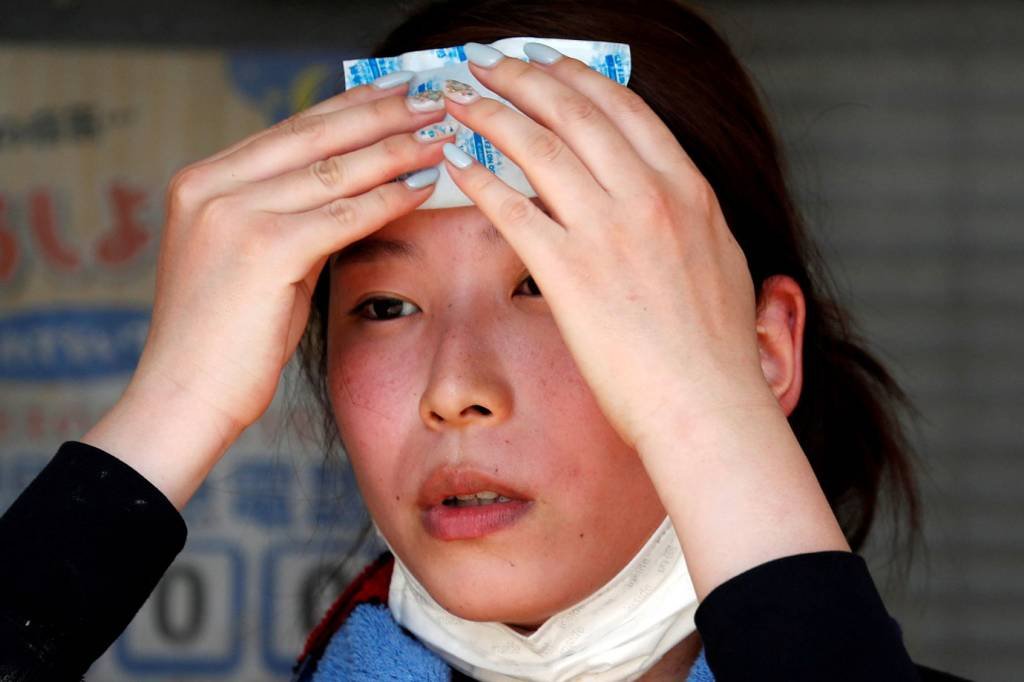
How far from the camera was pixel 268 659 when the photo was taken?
4.04m

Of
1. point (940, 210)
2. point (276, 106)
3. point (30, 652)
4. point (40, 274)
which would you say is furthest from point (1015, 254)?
point (30, 652)

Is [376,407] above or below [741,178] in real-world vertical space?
below

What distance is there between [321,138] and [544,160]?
28 cm

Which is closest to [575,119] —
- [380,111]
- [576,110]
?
[576,110]

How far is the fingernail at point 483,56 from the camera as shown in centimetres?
131

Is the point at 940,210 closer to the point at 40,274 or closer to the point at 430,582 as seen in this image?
the point at 40,274

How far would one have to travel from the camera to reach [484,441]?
1.37m

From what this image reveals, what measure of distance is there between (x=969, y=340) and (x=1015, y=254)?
315 mm

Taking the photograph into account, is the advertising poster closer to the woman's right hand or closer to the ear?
the ear

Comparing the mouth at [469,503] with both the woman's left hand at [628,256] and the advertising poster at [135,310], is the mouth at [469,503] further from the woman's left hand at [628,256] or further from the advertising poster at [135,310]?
the advertising poster at [135,310]

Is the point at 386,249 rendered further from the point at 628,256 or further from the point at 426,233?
the point at 628,256

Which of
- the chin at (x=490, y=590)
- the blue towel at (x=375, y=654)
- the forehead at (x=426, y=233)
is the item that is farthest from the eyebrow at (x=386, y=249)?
the blue towel at (x=375, y=654)

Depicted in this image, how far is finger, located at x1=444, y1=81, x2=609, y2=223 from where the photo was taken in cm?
119

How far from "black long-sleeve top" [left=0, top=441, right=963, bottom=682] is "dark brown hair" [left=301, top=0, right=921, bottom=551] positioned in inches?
23.4
